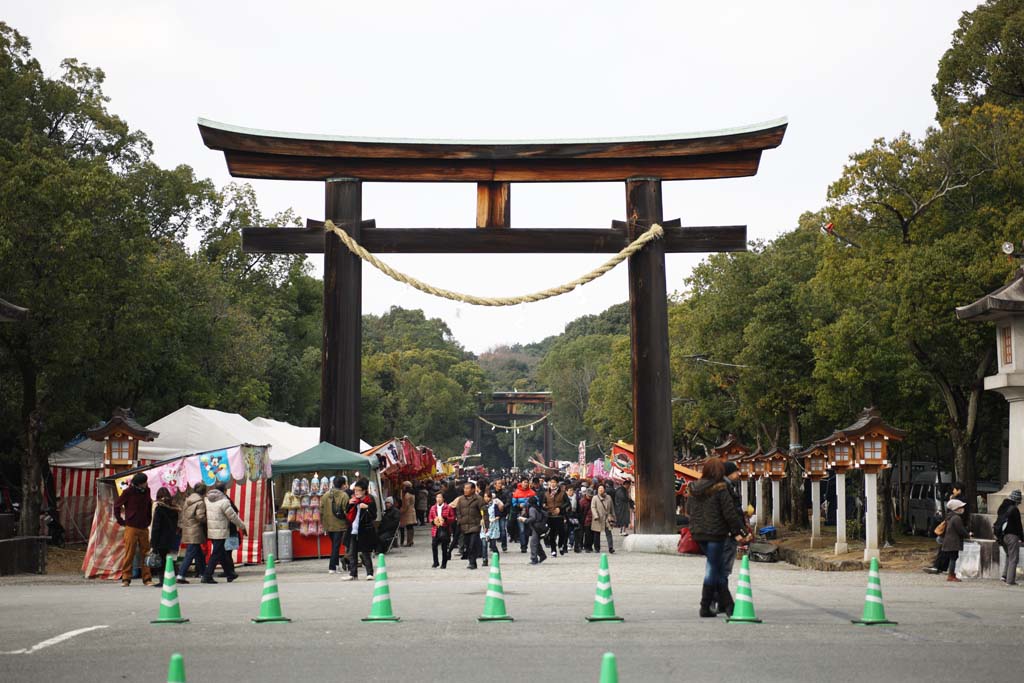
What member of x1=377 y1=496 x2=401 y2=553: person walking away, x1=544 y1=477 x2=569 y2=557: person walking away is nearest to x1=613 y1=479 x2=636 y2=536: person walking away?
x1=544 y1=477 x2=569 y2=557: person walking away

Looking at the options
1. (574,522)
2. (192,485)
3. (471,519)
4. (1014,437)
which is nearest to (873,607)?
(471,519)

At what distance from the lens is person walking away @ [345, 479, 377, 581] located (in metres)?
19.6

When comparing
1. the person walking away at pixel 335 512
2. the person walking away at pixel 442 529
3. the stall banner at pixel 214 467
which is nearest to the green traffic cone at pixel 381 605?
the person walking away at pixel 335 512

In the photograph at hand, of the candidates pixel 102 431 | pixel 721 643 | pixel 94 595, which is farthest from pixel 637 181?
pixel 721 643

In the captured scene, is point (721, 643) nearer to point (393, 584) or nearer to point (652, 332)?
point (393, 584)

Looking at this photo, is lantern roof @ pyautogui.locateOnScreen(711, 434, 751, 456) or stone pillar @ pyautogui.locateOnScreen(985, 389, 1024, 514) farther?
lantern roof @ pyautogui.locateOnScreen(711, 434, 751, 456)

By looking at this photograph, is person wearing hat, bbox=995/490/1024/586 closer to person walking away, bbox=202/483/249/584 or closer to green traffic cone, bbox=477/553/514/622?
green traffic cone, bbox=477/553/514/622

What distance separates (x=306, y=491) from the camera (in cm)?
2669

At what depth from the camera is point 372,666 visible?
9703 mm

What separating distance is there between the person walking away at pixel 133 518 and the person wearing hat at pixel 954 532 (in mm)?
13390

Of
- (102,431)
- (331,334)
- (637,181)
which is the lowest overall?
(102,431)

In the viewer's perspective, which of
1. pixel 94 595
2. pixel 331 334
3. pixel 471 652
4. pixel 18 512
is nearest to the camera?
pixel 471 652

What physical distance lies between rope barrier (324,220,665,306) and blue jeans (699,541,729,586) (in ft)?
39.9

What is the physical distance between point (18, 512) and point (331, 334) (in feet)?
46.5
